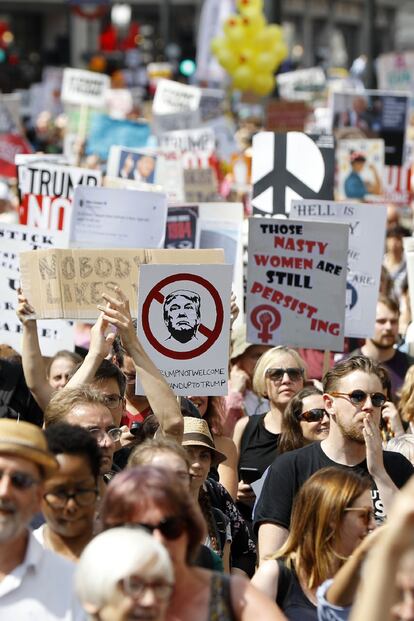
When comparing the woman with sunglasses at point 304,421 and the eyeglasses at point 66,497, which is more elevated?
the eyeglasses at point 66,497

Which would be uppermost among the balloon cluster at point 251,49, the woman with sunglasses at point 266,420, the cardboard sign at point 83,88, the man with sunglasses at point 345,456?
the balloon cluster at point 251,49

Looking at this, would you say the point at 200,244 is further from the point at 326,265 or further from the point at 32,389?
the point at 32,389

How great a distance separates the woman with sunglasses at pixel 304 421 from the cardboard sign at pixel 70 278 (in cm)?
89

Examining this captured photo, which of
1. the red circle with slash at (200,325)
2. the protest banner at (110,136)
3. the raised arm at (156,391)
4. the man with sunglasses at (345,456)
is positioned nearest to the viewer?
the raised arm at (156,391)

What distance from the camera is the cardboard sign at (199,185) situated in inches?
507

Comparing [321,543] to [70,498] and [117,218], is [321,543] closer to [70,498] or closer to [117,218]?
[70,498]

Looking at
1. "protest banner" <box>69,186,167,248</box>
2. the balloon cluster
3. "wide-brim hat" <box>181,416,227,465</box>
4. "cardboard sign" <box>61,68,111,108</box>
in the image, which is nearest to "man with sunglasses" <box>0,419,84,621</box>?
"wide-brim hat" <box>181,416,227,465</box>

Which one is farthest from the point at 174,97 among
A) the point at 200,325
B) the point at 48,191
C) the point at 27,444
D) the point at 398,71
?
the point at 27,444

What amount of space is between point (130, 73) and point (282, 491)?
3922cm

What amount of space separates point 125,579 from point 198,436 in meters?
2.32

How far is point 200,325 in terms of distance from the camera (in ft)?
20.8

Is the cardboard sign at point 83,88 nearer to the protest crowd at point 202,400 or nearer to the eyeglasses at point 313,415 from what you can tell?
the protest crowd at point 202,400

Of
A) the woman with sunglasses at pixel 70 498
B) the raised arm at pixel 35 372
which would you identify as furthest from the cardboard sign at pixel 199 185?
the woman with sunglasses at pixel 70 498

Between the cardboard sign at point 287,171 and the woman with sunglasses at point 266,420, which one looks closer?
the woman with sunglasses at point 266,420
